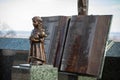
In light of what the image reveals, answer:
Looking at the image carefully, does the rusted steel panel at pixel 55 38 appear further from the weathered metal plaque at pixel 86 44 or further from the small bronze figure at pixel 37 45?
the small bronze figure at pixel 37 45

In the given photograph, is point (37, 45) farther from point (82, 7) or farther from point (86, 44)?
point (82, 7)

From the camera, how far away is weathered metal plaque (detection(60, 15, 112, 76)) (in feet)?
10.6

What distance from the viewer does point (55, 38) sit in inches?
147

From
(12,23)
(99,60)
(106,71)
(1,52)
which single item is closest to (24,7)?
(12,23)

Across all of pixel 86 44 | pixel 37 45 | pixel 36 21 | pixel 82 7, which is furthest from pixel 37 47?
pixel 82 7

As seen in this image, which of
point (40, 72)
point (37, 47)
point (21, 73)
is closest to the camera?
point (40, 72)

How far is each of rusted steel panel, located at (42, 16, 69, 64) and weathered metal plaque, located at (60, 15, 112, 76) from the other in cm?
10

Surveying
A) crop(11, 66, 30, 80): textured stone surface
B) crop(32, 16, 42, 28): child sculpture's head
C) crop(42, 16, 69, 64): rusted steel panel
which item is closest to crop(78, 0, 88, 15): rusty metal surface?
crop(42, 16, 69, 64): rusted steel panel

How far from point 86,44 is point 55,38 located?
18.7 inches

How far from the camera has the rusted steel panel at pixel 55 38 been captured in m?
3.64

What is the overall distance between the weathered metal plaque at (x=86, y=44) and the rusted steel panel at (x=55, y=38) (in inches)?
4.0

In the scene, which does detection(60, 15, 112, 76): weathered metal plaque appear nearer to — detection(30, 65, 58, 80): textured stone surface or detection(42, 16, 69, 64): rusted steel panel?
detection(42, 16, 69, 64): rusted steel panel

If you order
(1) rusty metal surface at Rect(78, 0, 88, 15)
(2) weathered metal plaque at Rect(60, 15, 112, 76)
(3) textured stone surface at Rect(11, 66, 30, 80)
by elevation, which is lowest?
(3) textured stone surface at Rect(11, 66, 30, 80)

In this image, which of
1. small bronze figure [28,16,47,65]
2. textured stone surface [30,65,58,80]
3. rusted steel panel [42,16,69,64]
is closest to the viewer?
textured stone surface [30,65,58,80]
